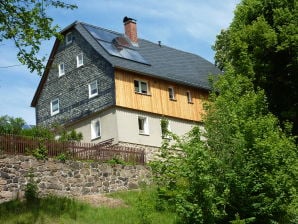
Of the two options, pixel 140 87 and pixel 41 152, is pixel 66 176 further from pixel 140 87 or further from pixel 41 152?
pixel 140 87

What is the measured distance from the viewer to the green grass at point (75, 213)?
19.4m

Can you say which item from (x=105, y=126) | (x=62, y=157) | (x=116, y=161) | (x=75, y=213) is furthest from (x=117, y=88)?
(x=75, y=213)

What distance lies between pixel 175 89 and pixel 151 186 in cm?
1486

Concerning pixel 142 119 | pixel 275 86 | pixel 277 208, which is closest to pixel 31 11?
pixel 277 208

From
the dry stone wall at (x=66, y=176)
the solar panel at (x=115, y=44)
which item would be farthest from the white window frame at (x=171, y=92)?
the dry stone wall at (x=66, y=176)

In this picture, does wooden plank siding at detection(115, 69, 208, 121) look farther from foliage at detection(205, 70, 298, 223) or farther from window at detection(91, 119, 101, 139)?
foliage at detection(205, 70, 298, 223)

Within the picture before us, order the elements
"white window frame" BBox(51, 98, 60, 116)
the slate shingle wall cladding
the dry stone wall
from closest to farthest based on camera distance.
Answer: the dry stone wall
the slate shingle wall cladding
"white window frame" BBox(51, 98, 60, 116)

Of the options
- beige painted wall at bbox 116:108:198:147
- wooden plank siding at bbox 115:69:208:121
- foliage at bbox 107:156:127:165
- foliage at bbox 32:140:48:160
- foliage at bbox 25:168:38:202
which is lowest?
foliage at bbox 25:168:38:202

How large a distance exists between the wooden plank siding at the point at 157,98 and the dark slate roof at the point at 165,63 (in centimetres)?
46

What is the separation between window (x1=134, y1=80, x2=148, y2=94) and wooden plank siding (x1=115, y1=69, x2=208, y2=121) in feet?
0.70

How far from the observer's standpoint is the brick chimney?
42650 millimetres

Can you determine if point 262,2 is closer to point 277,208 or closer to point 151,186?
point 151,186

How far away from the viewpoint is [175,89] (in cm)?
4031

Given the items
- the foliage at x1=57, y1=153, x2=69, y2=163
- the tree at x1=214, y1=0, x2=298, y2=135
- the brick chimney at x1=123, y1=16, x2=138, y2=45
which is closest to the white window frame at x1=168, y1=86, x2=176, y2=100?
the brick chimney at x1=123, y1=16, x2=138, y2=45
